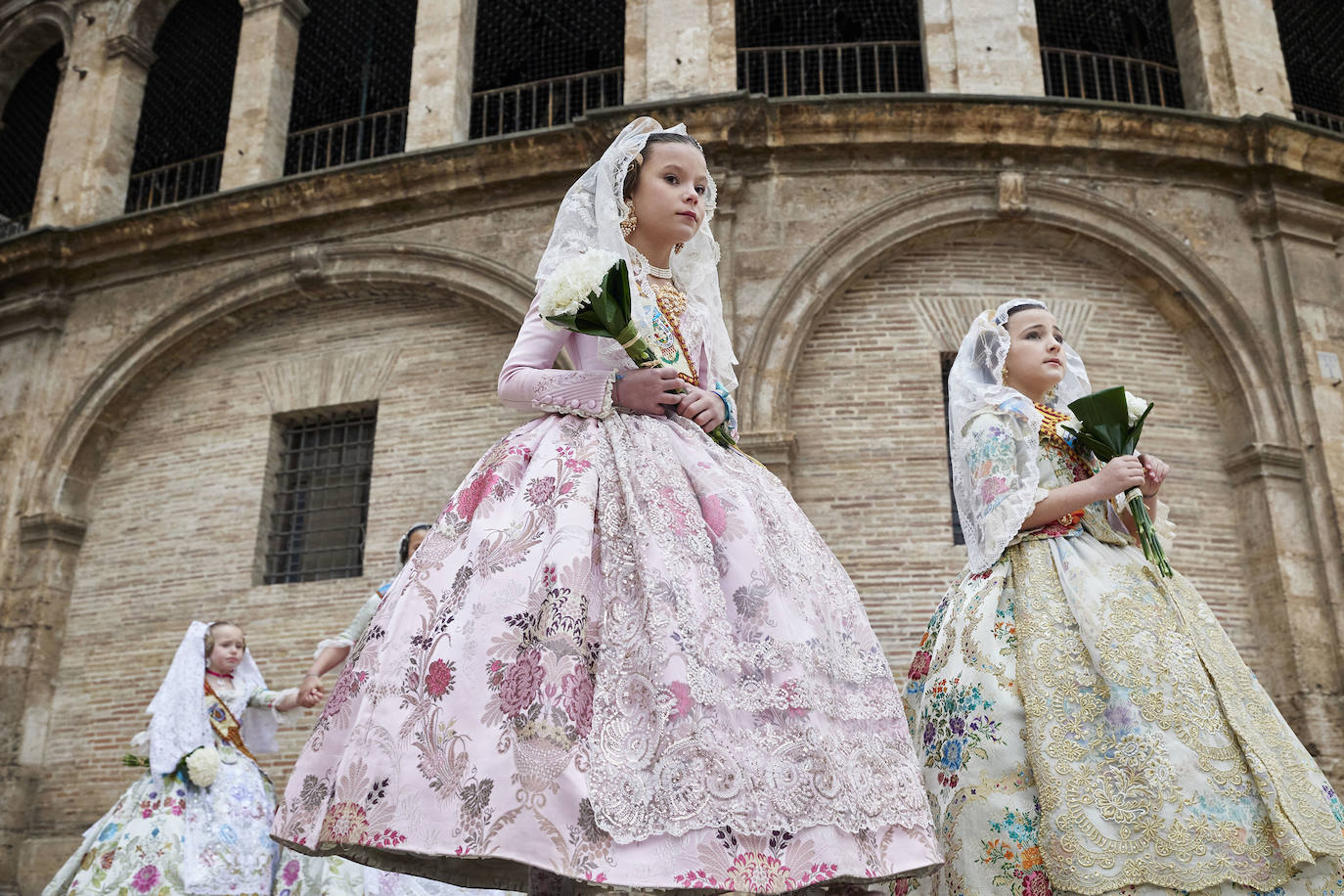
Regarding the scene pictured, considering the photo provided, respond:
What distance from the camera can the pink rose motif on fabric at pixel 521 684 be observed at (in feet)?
7.39

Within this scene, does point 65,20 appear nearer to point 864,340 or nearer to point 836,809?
point 864,340

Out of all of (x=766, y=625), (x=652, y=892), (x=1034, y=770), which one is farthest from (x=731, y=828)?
(x=1034, y=770)

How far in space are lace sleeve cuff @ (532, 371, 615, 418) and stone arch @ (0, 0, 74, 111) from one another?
12.1 metres

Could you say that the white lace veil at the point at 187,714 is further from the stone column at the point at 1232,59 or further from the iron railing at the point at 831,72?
the stone column at the point at 1232,59

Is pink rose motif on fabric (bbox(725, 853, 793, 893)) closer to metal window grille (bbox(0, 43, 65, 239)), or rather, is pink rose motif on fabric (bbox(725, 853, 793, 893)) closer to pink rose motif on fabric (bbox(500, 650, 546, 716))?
pink rose motif on fabric (bbox(500, 650, 546, 716))

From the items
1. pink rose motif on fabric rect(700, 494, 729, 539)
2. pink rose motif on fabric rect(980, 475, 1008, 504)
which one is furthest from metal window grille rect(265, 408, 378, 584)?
pink rose motif on fabric rect(700, 494, 729, 539)

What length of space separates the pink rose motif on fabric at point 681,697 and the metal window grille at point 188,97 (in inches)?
467

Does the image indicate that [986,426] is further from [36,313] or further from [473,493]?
[36,313]

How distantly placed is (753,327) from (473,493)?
617 centimetres

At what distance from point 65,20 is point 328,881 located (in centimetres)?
1095

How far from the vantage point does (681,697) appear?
226 cm

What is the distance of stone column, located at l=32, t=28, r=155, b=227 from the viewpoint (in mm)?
11469

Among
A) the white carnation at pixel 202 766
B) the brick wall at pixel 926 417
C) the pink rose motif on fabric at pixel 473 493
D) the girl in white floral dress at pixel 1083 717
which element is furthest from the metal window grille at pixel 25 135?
the girl in white floral dress at pixel 1083 717

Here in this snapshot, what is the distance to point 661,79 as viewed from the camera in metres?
9.56
